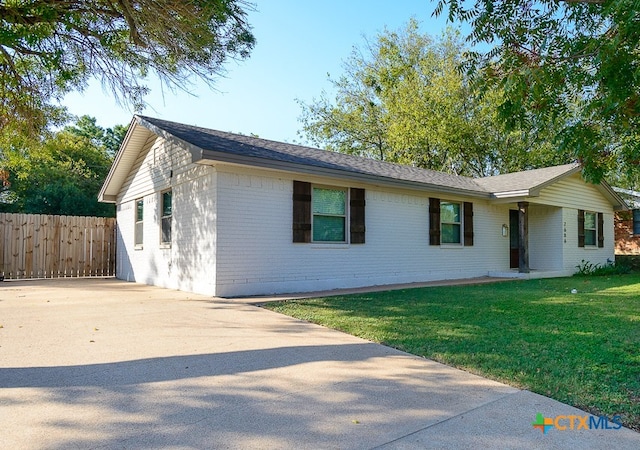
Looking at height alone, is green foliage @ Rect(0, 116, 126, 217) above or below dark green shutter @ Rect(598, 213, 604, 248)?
above

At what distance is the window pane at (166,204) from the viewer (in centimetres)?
1035

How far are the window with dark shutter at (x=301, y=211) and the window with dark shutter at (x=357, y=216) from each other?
1236 mm

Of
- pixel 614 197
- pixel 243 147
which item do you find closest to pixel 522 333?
pixel 243 147

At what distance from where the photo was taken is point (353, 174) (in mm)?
9648

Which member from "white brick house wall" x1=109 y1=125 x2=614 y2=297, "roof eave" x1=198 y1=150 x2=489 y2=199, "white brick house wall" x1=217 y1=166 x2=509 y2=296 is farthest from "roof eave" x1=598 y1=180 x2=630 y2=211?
"roof eave" x1=198 y1=150 x2=489 y2=199

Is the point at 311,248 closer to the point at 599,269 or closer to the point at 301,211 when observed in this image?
the point at 301,211

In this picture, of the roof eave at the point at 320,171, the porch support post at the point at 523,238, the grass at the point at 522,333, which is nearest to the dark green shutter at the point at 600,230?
the porch support post at the point at 523,238

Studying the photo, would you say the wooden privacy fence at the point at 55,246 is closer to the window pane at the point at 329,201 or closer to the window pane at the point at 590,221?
the window pane at the point at 329,201

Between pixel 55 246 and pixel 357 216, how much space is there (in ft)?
30.9

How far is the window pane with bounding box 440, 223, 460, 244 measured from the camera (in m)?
12.4

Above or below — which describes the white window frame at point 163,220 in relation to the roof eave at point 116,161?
below

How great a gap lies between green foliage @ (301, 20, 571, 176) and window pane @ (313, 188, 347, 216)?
14.5 metres

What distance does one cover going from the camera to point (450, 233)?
1267 cm

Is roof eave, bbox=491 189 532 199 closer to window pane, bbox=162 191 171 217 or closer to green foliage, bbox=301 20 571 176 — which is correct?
window pane, bbox=162 191 171 217
